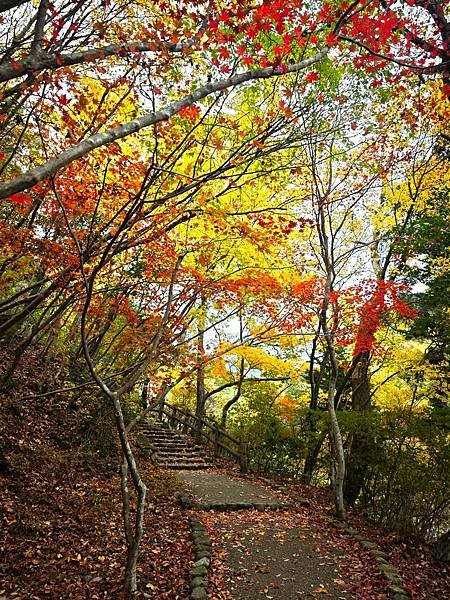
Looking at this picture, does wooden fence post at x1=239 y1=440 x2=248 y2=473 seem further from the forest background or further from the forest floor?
the forest floor

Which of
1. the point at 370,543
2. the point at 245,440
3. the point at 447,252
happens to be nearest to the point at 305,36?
the point at 447,252

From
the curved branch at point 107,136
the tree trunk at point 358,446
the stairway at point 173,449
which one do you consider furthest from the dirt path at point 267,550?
the curved branch at point 107,136

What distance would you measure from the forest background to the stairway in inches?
67.2

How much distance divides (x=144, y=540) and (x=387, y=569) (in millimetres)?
3361

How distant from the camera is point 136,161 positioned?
24.2 ft

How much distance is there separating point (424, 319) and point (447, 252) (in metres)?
1.54

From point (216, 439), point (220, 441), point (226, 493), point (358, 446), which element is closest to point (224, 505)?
point (226, 493)

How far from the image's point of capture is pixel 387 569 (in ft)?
18.1

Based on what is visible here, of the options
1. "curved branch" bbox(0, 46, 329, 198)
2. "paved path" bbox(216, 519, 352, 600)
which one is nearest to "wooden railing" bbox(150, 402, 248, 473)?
"paved path" bbox(216, 519, 352, 600)

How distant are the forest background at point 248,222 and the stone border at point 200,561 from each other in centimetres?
96

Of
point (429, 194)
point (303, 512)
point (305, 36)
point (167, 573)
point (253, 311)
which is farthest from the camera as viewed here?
point (253, 311)

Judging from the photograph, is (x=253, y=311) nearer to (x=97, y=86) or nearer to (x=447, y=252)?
(x=447, y=252)

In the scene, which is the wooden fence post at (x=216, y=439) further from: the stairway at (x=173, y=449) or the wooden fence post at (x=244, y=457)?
the wooden fence post at (x=244, y=457)

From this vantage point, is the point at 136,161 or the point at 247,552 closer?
the point at 247,552
